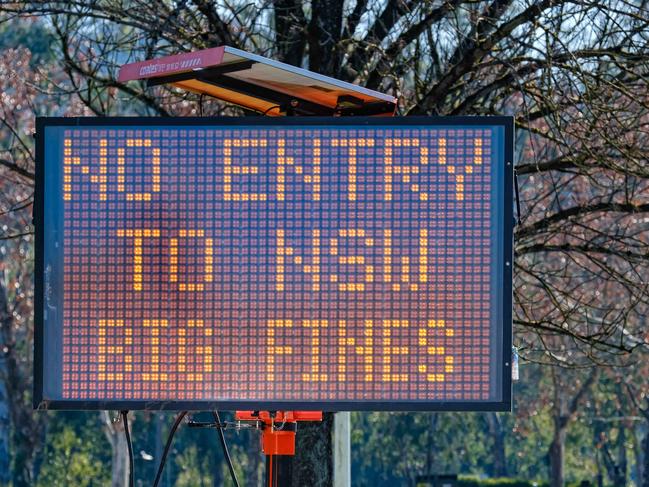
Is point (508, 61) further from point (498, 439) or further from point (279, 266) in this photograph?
point (498, 439)

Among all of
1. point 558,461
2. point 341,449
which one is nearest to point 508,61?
point 341,449

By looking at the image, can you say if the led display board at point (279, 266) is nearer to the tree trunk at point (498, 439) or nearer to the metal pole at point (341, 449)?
the metal pole at point (341, 449)

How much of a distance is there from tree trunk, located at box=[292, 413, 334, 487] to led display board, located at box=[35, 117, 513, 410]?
17.2 ft

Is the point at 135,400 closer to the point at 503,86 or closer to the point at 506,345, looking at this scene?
the point at 506,345

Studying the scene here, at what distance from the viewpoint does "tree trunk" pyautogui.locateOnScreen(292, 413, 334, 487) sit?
11.0 meters

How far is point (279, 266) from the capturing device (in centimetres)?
579

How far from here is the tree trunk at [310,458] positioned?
11.0 metres

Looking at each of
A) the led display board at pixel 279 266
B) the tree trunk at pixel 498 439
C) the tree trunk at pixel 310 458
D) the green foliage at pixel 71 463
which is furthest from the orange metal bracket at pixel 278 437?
the tree trunk at pixel 498 439

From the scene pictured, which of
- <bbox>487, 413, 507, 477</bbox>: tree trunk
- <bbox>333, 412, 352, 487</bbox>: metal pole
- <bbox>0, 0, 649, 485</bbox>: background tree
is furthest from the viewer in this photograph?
<bbox>487, 413, 507, 477</bbox>: tree trunk

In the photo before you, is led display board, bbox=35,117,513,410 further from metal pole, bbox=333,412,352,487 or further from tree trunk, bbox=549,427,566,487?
tree trunk, bbox=549,427,566,487

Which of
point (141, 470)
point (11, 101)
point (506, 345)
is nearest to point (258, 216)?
point (506, 345)

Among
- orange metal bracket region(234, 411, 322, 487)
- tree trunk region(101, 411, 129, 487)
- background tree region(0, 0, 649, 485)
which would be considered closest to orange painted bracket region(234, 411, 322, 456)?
orange metal bracket region(234, 411, 322, 487)

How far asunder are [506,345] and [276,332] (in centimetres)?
95

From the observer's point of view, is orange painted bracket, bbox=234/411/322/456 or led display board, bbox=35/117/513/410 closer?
led display board, bbox=35/117/513/410
